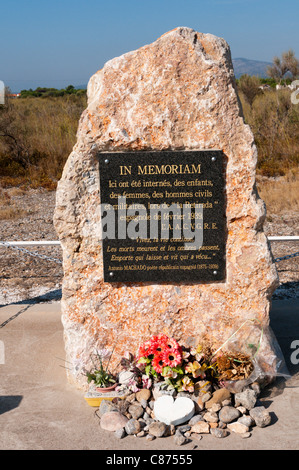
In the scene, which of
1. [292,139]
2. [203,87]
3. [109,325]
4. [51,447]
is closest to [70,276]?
[109,325]

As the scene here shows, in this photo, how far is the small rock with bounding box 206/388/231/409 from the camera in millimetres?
3227

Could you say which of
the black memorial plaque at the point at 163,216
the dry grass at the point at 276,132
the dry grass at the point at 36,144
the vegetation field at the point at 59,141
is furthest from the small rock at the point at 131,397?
the dry grass at the point at 36,144

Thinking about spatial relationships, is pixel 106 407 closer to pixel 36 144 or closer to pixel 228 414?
pixel 228 414

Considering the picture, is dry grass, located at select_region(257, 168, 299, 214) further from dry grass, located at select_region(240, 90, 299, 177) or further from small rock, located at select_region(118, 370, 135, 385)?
small rock, located at select_region(118, 370, 135, 385)

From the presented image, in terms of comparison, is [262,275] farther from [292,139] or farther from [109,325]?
[292,139]

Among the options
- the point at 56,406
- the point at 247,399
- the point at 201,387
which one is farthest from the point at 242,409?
the point at 56,406

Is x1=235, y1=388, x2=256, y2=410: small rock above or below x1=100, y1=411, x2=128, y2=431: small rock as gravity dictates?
above

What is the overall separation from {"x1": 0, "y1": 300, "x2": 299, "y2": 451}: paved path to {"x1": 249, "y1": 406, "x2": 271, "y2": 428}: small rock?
4cm

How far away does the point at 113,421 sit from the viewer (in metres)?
3.12

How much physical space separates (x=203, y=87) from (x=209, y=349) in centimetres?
186

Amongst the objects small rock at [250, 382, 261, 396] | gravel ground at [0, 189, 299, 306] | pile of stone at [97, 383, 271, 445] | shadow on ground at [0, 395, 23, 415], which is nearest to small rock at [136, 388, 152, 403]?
pile of stone at [97, 383, 271, 445]

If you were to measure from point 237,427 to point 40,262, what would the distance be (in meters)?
4.35

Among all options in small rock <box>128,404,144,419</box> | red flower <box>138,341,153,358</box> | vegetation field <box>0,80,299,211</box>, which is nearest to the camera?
small rock <box>128,404,144,419</box>

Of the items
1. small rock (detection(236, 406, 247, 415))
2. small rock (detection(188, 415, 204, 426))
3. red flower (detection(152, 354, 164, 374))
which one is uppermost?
red flower (detection(152, 354, 164, 374))
